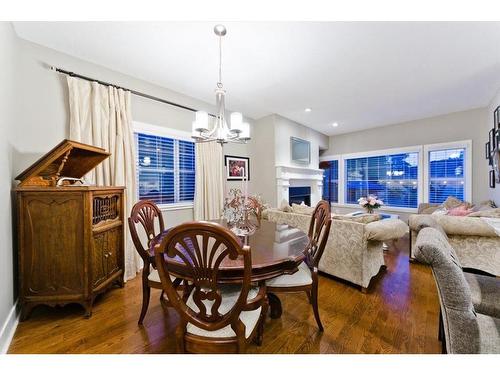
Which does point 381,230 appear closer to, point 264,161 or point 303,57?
point 303,57

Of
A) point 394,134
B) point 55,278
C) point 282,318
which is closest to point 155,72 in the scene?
point 55,278

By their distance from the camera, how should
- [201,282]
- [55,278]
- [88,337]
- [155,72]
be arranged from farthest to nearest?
[155,72] < [55,278] < [88,337] < [201,282]

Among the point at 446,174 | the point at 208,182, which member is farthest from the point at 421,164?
the point at 208,182

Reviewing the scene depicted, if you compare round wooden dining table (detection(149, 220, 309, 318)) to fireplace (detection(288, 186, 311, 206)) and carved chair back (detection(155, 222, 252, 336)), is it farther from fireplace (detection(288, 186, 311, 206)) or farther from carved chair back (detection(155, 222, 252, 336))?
fireplace (detection(288, 186, 311, 206))

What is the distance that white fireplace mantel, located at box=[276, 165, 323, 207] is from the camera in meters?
4.34

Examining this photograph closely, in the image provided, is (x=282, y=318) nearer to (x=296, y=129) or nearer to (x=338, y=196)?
(x=296, y=129)

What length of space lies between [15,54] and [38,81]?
0.81ft

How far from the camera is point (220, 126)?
2197 mm

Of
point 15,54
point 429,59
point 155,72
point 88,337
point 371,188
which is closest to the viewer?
point 88,337

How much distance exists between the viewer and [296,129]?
16.1 ft

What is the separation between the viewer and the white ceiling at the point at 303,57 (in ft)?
6.29

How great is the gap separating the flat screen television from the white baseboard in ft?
14.9

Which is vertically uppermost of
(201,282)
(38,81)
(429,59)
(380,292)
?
(429,59)

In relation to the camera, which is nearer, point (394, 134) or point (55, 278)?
point (55, 278)
